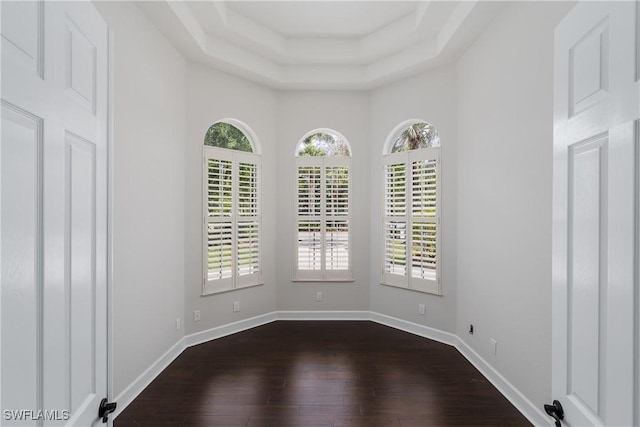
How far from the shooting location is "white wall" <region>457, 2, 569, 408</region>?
230cm

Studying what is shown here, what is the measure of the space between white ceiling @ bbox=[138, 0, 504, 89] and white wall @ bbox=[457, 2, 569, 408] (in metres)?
0.36

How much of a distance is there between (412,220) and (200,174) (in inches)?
97.9

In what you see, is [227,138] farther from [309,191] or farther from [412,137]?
[412,137]

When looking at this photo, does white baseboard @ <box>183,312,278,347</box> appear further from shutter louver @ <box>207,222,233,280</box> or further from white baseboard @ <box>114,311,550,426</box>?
shutter louver @ <box>207,222,233,280</box>

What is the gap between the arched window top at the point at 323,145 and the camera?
4715 mm

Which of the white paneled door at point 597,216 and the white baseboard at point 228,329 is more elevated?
the white paneled door at point 597,216

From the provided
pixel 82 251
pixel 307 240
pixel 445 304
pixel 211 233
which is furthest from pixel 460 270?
pixel 82 251

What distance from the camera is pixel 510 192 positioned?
2.72 metres

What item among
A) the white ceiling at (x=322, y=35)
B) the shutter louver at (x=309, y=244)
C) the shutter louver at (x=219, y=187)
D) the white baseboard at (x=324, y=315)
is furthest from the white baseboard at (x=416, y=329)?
the white ceiling at (x=322, y=35)

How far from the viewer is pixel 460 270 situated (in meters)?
3.67

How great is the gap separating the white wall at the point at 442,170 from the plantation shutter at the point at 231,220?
1525 millimetres

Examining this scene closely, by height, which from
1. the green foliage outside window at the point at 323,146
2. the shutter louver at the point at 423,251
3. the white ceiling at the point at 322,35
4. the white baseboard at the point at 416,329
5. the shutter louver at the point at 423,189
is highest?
the white ceiling at the point at 322,35

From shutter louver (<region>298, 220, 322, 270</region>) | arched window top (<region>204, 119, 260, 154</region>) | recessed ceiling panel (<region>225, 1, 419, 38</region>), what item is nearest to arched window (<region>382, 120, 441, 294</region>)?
shutter louver (<region>298, 220, 322, 270</region>)

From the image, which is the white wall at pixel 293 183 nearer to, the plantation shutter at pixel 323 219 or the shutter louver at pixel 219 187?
the plantation shutter at pixel 323 219
